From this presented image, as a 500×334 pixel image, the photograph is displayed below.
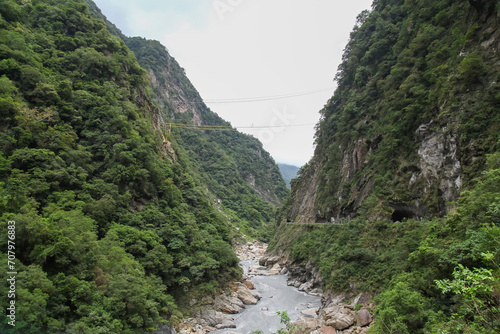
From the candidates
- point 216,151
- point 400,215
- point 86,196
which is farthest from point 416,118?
point 216,151

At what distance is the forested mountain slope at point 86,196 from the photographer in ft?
38.7

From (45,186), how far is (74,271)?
5.56 metres

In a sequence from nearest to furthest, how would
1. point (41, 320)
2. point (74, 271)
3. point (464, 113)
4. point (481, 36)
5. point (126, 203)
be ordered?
point (41, 320)
point (74, 271)
point (464, 113)
point (481, 36)
point (126, 203)

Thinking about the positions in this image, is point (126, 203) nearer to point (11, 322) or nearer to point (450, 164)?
point (11, 322)

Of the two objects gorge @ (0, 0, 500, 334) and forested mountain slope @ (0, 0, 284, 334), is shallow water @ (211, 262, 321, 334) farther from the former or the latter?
forested mountain slope @ (0, 0, 284, 334)

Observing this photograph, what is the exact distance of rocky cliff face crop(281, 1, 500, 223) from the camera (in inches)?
572

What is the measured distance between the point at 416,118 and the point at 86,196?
897 inches

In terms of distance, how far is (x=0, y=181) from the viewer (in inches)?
540

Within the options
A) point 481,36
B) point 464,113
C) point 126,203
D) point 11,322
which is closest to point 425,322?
point 464,113

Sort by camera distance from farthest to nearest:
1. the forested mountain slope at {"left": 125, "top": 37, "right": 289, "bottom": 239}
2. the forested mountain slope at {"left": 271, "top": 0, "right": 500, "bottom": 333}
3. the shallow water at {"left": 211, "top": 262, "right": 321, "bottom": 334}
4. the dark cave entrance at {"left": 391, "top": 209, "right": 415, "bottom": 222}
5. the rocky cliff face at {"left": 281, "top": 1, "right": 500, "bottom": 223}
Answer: the forested mountain slope at {"left": 125, "top": 37, "right": 289, "bottom": 239}
the dark cave entrance at {"left": 391, "top": 209, "right": 415, "bottom": 222}
the shallow water at {"left": 211, "top": 262, "right": 321, "bottom": 334}
the rocky cliff face at {"left": 281, "top": 1, "right": 500, "bottom": 223}
the forested mountain slope at {"left": 271, "top": 0, "right": 500, "bottom": 333}

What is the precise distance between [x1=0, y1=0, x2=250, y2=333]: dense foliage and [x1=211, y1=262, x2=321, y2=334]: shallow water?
3.52m

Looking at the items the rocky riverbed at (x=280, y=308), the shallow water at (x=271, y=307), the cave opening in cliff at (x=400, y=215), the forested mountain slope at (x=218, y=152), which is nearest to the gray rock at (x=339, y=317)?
the rocky riverbed at (x=280, y=308)

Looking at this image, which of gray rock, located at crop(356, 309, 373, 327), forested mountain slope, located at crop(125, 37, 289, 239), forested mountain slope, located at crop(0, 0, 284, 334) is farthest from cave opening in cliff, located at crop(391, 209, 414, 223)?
forested mountain slope, located at crop(125, 37, 289, 239)

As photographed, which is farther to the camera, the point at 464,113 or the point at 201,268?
the point at 201,268
